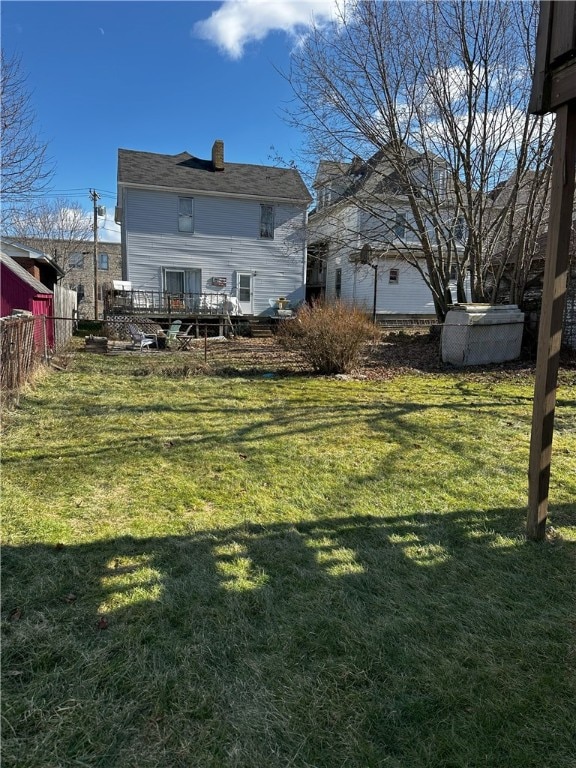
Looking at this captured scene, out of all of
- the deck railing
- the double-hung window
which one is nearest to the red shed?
the deck railing

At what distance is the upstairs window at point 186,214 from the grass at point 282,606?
57.2 ft

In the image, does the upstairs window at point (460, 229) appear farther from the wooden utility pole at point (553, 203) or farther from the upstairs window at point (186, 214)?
the upstairs window at point (186, 214)

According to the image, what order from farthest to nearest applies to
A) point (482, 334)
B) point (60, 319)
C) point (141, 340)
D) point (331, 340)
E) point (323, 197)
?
point (323, 197) < point (141, 340) < point (60, 319) < point (482, 334) < point (331, 340)

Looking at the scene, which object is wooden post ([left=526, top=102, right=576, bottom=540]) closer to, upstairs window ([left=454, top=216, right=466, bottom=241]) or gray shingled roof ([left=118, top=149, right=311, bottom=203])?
upstairs window ([left=454, top=216, right=466, bottom=241])

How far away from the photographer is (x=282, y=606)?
7.77ft

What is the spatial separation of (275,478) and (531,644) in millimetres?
2346

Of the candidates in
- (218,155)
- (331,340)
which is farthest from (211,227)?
(331,340)

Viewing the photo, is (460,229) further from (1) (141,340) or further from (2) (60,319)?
(2) (60,319)

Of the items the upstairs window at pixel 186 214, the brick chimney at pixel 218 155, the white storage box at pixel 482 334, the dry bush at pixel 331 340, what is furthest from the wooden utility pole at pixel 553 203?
the brick chimney at pixel 218 155

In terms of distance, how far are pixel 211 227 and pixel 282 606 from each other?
20.7 m

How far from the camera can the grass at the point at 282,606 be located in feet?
5.47

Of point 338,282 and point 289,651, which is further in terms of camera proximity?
point 338,282

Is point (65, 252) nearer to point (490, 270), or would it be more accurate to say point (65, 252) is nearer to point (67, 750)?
point (490, 270)

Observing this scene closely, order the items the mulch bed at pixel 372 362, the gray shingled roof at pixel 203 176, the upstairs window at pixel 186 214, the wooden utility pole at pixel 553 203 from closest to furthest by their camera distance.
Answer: the wooden utility pole at pixel 553 203 < the mulch bed at pixel 372 362 < the gray shingled roof at pixel 203 176 < the upstairs window at pixel 186 214
